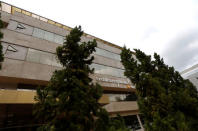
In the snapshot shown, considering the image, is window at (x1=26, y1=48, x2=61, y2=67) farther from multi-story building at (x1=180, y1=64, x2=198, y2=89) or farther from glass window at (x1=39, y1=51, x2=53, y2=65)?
multi-story building at (x1=180, y1=64, x2=198, y2=89)

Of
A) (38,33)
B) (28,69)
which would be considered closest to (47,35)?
(38,33)

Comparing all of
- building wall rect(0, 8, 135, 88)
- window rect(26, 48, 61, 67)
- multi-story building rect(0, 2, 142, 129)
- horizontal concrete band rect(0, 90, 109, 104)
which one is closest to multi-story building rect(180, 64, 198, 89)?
multi-story building rect(0, 2, 142, 129)

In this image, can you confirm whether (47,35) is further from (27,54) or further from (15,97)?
(15,97)

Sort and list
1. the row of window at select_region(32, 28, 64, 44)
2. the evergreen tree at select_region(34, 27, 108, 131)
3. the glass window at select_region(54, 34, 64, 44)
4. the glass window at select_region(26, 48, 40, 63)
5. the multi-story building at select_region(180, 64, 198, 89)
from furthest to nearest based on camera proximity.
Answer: the multi-story building at select_region(180, 64, 198, 89), the glass window at select_region(54, 34, 64, 44), the row of window at select_region(32, 28, 64, 44), the glass window at select_region(26, 48, 40, 63), the evergreen tree at select_region(34, 27, 108, 131)

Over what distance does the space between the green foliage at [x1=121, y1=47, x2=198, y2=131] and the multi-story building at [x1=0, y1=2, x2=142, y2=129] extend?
10.5 feet

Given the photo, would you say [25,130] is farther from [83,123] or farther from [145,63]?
[145,63]

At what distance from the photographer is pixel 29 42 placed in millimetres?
11805

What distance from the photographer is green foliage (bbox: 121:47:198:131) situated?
19.6ft

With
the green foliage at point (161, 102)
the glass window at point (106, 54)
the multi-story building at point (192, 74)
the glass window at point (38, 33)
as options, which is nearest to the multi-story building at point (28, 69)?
the glass window at point (38, 33)

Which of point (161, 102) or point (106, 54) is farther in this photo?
point (106, 54)

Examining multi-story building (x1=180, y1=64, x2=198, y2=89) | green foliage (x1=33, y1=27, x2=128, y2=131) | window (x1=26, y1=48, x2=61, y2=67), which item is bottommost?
green foliage (x1=33, y1=27, x2=128, y2=131)

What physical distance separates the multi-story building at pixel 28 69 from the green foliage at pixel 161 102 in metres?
3.19

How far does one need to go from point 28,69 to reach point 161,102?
11123mm

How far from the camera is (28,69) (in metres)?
9.71
